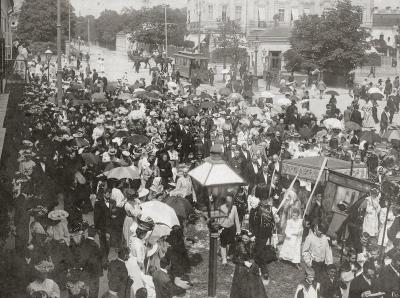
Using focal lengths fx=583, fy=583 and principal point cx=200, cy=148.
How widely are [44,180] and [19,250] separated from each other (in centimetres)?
331

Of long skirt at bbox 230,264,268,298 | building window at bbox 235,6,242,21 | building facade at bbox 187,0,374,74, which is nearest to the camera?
long skirt at bbox 230,264,268,298

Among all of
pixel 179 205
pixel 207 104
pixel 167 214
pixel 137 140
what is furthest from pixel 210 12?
pixel 167 214

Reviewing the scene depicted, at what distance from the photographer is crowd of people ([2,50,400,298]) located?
761 centimetres

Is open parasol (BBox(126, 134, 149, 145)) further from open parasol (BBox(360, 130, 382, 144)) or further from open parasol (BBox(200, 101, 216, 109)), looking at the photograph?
open parasol (BBox(200, 101, 216, 109))

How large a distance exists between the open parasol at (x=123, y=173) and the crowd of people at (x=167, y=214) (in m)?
0.03

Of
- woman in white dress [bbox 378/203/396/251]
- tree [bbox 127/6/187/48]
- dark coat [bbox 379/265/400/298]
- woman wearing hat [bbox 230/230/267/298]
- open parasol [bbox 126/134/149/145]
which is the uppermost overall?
tree [bbox 127/6/187/48]

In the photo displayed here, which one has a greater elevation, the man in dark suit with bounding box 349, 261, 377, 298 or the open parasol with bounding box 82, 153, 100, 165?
the open parasol with bounding box 82, 153, 100, 165

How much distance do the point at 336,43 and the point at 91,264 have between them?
39206 millimetres

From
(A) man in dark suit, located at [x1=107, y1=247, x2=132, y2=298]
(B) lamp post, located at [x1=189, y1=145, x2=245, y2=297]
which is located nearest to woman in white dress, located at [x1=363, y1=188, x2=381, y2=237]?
(B) lamp post, located at [x1=189, y1=145, x2=245, y2=297]

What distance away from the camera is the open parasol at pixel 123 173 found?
11250 millimetres

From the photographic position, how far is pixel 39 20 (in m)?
74.8

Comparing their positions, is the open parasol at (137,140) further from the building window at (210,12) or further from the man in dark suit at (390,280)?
the building window at (210,12)

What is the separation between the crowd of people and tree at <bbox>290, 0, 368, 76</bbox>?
26238mm

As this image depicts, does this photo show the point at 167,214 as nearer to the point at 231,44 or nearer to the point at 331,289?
the point at 331,289
